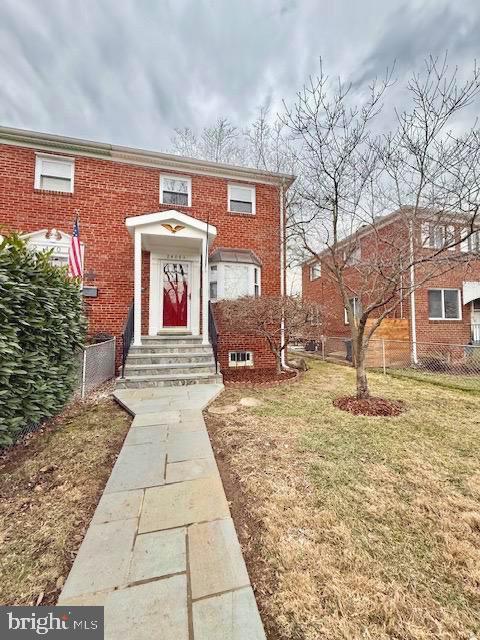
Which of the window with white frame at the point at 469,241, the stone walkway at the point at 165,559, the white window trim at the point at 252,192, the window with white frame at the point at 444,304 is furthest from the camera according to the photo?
the window with white frame at the point at 444,304

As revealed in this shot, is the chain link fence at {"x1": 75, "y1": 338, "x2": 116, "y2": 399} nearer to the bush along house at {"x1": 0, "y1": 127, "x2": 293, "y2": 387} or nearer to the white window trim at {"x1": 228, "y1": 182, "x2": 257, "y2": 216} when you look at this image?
the bush along house at {"x1": 0, "y1": 127, "x2": 293, "y2": 387}

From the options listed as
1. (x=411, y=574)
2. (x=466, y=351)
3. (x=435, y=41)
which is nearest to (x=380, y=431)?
(x=411, y=574)

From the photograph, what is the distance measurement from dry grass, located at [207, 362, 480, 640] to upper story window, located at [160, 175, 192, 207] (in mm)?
7149

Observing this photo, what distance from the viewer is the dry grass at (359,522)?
4.86ft

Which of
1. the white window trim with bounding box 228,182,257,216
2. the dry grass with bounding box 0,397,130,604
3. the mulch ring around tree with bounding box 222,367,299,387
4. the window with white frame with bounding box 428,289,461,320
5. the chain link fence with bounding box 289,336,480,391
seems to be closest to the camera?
the dry grass with bounding box 0,397,130,604

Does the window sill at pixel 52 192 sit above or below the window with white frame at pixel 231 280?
above

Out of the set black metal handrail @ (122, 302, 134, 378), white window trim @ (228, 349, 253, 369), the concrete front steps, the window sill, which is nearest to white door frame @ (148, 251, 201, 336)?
black metal handrail @ (122, 302, 134, 378)

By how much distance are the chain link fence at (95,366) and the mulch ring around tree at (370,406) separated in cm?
489

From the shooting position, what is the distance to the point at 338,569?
1739mm

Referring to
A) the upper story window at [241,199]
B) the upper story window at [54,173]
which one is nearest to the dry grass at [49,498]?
the upper story window at [54,173]

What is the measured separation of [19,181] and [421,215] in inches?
396
